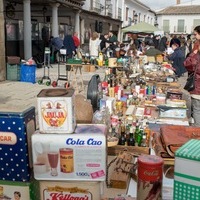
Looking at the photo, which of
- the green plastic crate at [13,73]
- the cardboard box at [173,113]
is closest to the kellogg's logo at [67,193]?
the cardboard box at [173,113]

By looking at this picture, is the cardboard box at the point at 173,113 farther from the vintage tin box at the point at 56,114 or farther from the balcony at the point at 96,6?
the balcony at the point at 96,6

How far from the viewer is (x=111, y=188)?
2.34m

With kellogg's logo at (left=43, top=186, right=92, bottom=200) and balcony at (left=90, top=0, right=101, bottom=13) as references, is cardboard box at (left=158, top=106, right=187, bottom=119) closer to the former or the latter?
kellogg's logo at (left=43, top=186, right=92, bottom=200)

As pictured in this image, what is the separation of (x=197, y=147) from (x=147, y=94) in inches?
151

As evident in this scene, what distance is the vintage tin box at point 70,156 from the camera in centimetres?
185

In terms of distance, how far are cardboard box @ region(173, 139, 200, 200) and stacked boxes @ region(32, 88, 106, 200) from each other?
468 millimetres

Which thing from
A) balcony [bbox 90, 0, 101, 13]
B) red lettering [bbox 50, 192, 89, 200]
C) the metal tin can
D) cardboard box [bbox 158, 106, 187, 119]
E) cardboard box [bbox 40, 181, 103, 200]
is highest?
balcony [bbox 90, 0, 101, 13]

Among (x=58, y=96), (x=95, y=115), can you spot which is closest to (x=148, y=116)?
(x=95, y=115)

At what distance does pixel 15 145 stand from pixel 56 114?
0.29m

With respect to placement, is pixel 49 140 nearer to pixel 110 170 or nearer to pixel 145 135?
pixel 110 170

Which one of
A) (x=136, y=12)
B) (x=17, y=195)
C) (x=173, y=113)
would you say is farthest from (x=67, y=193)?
Answer: (x=136, y=12)

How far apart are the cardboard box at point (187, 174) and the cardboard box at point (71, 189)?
51cm

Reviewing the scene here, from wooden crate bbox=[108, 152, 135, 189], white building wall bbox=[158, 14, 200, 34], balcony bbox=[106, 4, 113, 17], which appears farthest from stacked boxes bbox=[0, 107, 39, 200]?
white building wall bbox=[158, 14, 200, 34]

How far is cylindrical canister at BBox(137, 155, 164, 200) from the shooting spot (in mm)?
1728
